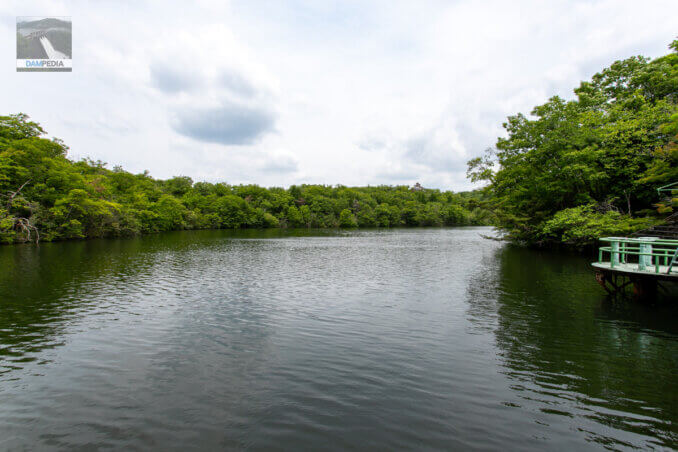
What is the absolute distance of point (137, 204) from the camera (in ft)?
215

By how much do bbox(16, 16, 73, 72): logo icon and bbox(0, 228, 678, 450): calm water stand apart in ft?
63.1

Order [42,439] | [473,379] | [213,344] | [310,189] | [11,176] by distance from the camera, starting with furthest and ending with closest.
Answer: [310,189] → [11,176] → [213,344] → [473,379] → [42,439]

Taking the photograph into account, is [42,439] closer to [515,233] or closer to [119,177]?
[515,233]

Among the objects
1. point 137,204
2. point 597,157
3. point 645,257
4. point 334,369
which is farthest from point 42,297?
point 137,204

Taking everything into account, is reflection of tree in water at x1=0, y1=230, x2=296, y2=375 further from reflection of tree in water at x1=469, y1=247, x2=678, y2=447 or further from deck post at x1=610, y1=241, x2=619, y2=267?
deck post at x1=610, y1=241, x2=619, y2=267

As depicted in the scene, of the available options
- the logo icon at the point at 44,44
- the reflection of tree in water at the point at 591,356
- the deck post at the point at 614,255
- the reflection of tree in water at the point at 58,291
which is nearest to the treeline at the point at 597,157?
the deck post at the point at 614,255

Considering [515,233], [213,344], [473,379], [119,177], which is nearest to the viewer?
[473,379]

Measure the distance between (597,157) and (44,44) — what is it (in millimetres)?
46698

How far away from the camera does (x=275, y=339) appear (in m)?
9.69

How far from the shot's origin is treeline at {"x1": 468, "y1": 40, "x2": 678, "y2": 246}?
858 inches

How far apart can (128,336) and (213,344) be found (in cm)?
304

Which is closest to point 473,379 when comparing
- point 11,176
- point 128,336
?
point 128,336

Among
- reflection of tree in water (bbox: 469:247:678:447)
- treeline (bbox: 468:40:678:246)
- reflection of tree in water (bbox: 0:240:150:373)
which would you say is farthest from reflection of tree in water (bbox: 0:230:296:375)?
treeline (bbox: 468:40:678:246)

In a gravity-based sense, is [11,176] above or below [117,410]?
above
